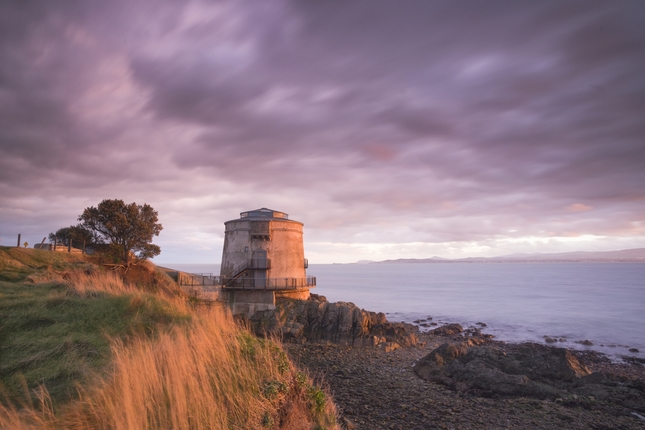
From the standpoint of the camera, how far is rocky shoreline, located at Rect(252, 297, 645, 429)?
13.0 m

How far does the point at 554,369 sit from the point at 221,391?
17971 millimetres

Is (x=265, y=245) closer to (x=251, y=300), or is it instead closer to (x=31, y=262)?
(x=251, y=300)

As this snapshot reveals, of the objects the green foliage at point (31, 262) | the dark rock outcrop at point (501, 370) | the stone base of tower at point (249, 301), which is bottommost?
the dark rock outcrop at point (501, 370)

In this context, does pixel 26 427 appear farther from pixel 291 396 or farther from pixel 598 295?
pixel 598 295

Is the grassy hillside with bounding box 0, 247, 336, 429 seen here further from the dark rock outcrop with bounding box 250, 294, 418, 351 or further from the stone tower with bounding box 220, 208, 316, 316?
the stone tower with bounding box 220, 208, 316, 316

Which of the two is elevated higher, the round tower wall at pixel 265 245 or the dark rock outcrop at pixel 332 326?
the round tower wall at pixel 265 245

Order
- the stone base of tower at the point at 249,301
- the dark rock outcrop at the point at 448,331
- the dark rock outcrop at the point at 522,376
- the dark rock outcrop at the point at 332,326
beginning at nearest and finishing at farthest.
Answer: the dark rock outcrop at the point at 522,376 < the dark rock outcrop at the point at 332,326 < the stone base of tower at the point at 249,301 < the dark rock outcrop at the point at 448,331

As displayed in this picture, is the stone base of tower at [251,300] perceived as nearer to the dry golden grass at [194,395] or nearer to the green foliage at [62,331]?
the green foliage at [62,331]

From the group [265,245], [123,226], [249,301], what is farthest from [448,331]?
[123,226]

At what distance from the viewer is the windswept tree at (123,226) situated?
2931 centimetres

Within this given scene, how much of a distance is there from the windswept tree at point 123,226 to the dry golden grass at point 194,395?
25.3 metres

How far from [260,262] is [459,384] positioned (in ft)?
62.5

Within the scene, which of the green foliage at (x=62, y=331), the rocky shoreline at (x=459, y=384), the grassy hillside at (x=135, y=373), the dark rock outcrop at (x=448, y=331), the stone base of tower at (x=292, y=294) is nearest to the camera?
the grassy hillside at (x=135, y=373)

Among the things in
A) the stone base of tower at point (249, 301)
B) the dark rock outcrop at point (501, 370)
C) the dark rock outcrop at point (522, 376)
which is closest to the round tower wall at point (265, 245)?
the stone base of tower at point (249, 301)
